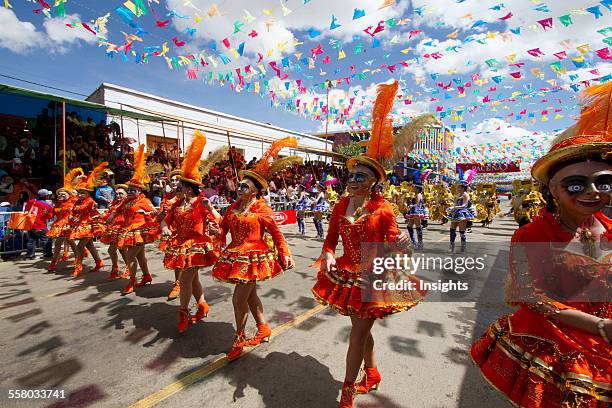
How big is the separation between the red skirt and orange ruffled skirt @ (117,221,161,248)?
301 centimetres

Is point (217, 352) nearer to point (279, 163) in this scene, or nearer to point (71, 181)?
point (279, 163)

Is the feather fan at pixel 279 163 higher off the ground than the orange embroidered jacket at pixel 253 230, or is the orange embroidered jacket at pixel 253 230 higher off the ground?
the feather fan at pixel 279 163

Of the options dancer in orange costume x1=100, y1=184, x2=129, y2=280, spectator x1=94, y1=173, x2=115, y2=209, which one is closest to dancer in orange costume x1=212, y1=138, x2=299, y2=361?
dancer in orange costume x1=100, y1=184, x2=129, y2=280

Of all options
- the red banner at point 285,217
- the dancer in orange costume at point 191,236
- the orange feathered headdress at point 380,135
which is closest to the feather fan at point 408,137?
the orange feathered headdress at point 380,135

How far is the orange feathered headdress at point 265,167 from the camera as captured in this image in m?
3.87

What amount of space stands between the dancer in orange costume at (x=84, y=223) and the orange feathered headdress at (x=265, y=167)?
4.99 meters

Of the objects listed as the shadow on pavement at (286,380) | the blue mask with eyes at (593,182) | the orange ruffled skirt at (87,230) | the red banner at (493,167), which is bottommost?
the shadow on pavement at (286,380)

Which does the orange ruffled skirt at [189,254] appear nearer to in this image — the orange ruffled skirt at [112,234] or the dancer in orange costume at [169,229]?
the dancer in orange costume at [169,229]

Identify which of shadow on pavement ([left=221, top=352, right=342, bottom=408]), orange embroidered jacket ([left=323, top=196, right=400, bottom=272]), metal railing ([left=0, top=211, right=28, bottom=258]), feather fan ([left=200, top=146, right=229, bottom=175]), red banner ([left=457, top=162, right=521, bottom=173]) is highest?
red banner ([left=457, top=162, right=521, bottom=173])

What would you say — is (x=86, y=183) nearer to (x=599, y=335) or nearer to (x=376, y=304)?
(x=376, y=304)

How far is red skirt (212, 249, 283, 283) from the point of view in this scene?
340 centimetres

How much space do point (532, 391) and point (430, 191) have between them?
698 inches

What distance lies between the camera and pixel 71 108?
11.8m

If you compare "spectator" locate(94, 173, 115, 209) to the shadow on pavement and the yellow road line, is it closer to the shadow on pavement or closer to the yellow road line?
the yellow road line
